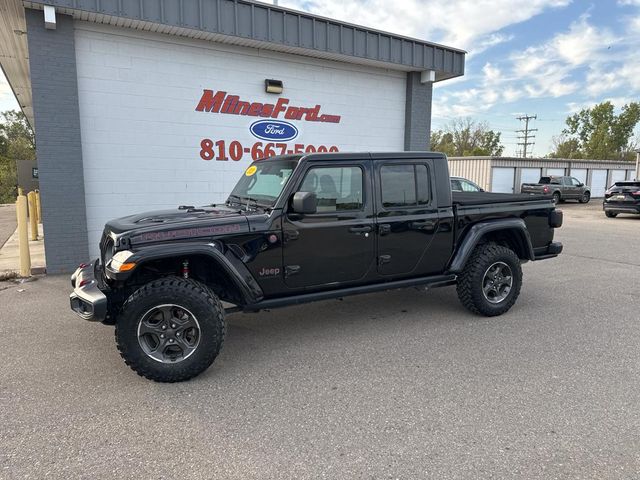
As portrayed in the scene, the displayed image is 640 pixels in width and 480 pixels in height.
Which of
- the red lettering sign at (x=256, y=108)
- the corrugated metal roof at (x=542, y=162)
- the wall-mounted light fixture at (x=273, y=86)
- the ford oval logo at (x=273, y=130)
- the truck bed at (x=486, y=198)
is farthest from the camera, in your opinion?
the corrugated metal roof at (x=542, y=162)

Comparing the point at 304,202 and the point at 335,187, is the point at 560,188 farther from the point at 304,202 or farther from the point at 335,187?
the point at 304,202

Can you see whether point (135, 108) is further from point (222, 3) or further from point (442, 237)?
point (442, 237)

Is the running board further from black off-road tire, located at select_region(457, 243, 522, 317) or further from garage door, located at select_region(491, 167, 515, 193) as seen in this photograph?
garage door, located at select_region(491, 167, 515, 193)

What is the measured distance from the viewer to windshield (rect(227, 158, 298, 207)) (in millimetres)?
4277

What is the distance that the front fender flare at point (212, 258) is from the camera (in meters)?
3.47

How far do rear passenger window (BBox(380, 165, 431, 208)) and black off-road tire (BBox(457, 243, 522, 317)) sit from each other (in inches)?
36.9

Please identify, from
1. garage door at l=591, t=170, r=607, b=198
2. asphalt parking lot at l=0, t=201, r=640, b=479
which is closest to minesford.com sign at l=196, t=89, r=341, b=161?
asphalt parking lot at l=0, t=201, r=640, b=479

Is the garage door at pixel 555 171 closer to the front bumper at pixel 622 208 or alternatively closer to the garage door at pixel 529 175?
the garage door at pixel 529 175

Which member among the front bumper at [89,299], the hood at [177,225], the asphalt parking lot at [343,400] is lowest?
the asphalt parking lot at [343,400]

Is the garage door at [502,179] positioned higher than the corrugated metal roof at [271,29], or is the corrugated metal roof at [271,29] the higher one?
the corrugated metal roof at [271,29]

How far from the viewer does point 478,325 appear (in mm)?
4918

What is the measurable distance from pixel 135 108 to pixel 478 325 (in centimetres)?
A: 652

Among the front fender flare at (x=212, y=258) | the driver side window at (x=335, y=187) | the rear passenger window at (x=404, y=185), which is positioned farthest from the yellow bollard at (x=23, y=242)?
the rear passenger window at (x=404, y=185)

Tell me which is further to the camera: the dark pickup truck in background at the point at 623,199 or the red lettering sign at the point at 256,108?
the dark pickup truck in background at the point at 623,199
